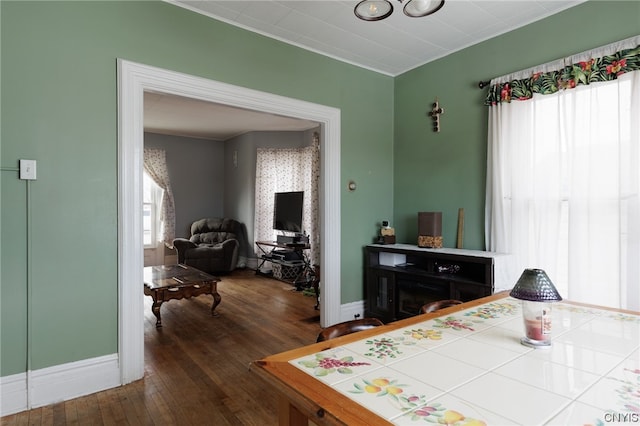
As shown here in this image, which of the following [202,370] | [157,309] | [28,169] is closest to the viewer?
[28,169]

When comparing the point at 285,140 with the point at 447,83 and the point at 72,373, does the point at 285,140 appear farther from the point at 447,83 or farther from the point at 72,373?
the point at 72,373

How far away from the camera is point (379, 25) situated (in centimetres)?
303

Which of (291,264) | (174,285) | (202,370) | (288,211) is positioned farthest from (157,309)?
(288,211)

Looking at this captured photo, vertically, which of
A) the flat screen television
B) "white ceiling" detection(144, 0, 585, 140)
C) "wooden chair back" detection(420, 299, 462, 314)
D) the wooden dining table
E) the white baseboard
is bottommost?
the white baseboard

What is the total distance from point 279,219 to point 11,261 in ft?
14.6

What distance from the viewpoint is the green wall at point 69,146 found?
7.00 feet

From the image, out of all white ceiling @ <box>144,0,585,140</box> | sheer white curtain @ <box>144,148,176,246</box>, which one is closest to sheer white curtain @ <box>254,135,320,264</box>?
sheer white curtain @ <box>144,148,176,246</box>

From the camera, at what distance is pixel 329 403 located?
0.86 metres

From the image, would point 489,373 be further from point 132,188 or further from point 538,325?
point 132,188

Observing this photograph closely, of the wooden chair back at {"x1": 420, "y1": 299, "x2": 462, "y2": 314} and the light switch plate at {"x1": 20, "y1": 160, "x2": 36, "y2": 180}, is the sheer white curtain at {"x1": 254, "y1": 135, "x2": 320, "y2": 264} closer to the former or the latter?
the light switch plate at {"x1": 20, "y1": 160, "x2": 36, "y2": 180}

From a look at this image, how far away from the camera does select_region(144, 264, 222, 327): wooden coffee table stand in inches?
143

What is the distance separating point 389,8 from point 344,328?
1561 millimetres

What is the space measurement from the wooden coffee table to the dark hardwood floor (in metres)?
0.29

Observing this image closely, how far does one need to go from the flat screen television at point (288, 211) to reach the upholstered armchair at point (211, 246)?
36.9 inches
